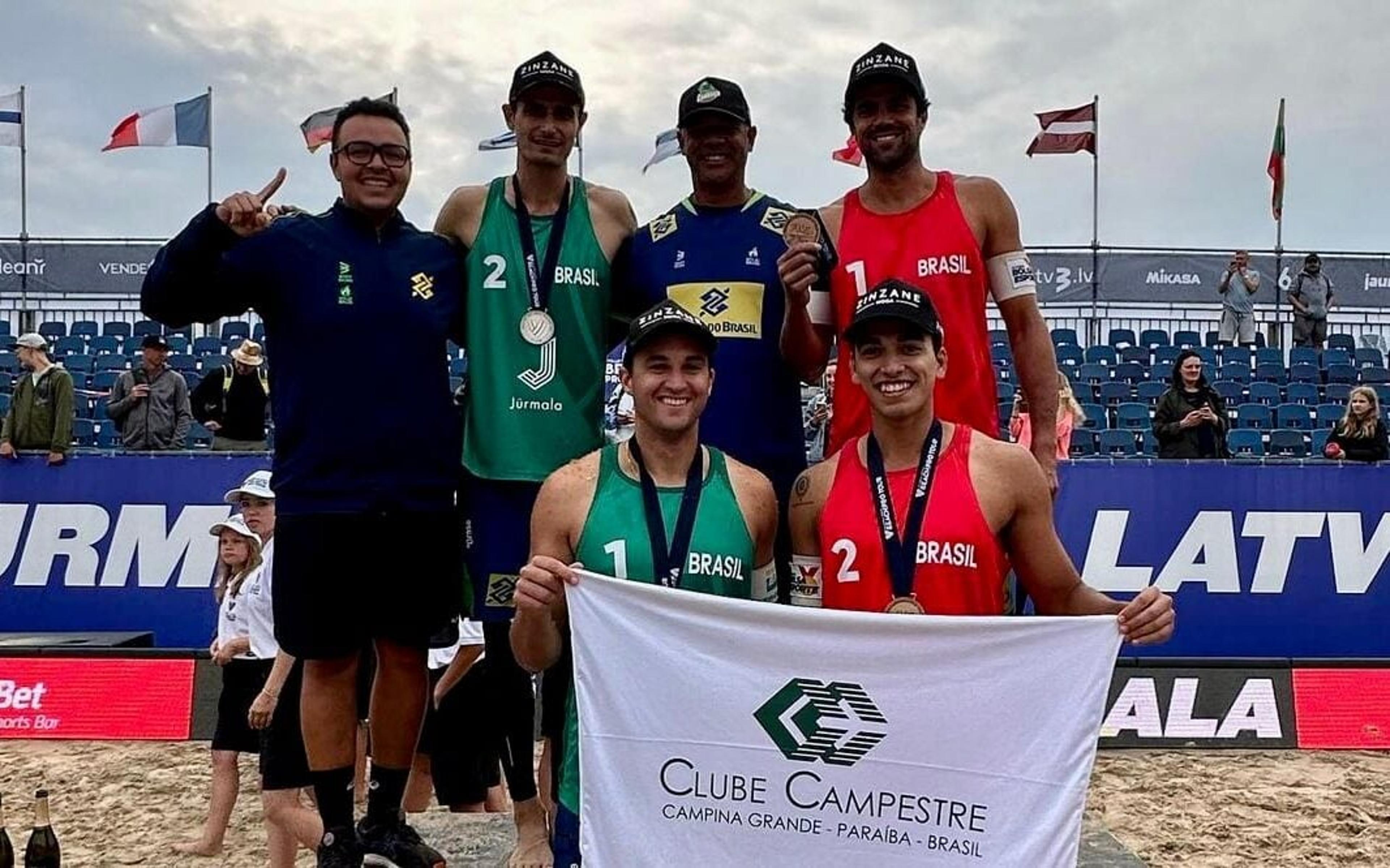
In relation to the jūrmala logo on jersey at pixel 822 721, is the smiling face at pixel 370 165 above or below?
above

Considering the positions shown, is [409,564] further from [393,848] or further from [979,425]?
[979,425]

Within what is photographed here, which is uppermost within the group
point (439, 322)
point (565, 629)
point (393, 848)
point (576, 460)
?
point (439, 322)

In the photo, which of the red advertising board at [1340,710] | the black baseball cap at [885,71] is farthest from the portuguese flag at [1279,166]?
the black baseball cap at [885,71]

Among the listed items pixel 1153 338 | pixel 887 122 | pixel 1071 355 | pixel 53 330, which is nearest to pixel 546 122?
pixel 887 122

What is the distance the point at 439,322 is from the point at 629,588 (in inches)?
46.2

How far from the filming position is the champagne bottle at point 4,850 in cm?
411

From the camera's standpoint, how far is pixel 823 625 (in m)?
2.86

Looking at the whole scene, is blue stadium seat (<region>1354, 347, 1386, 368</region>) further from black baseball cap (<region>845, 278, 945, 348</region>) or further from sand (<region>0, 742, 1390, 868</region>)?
black baseball cap (<region>845, 278, 945, 348</region>)

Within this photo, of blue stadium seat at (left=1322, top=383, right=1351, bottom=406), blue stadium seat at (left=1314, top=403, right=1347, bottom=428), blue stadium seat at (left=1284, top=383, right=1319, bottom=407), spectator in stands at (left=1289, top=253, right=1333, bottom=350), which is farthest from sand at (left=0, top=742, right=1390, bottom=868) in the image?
spectator in stands at (left=1289, top=253, right=1333, bottom=350)

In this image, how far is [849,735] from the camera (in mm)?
2887

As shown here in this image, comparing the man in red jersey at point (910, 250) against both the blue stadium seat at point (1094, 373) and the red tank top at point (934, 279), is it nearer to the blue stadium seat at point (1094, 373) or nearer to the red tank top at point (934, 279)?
the red tank top at point (934, 279)

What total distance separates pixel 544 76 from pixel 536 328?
815mm

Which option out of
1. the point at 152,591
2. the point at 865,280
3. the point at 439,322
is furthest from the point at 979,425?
the point at 152,591

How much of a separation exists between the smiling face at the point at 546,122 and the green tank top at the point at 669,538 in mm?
1185
